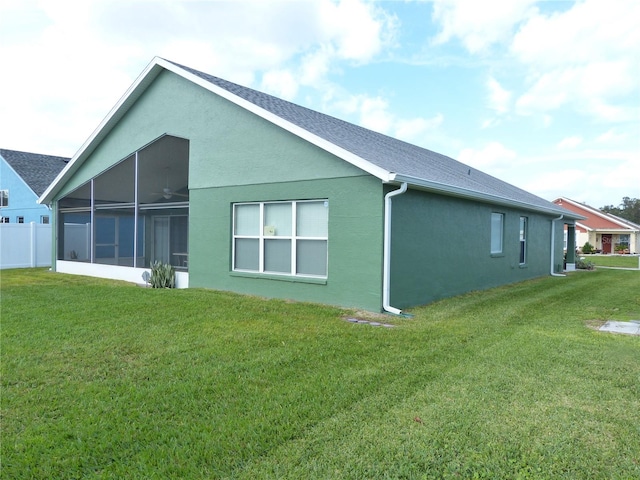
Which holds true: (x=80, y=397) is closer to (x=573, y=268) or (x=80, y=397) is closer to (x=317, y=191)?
(x=317, y=191)

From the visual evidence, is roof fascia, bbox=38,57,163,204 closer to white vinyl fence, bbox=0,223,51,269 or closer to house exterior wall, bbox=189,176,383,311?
house exterior wall, bbox=189,176,383,311

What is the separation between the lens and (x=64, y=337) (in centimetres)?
626

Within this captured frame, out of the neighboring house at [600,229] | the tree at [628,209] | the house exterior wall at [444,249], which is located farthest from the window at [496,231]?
the tree at [628,209]

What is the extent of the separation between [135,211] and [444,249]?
8577 mm

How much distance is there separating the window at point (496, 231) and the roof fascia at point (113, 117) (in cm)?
985

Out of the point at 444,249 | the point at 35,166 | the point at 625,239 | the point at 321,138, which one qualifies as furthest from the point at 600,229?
the point at 35,166

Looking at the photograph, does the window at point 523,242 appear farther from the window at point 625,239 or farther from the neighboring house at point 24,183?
the window at point 625,239

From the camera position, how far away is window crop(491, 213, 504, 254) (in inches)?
503

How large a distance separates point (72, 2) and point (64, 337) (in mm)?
6768

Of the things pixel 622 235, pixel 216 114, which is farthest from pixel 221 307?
pixel 622 235

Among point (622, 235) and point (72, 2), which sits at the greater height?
point (72, 2)

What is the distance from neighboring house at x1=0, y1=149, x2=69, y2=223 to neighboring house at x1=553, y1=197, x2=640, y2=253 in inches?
1615

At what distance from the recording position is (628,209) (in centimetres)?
7488

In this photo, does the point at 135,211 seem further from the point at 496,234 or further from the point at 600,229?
the point at 600,229
